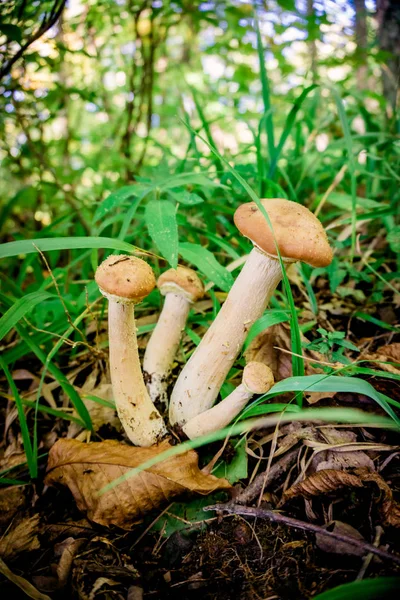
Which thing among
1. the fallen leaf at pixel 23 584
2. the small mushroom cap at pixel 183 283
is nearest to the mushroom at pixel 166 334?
the small mushroom cap at pixel 183 283

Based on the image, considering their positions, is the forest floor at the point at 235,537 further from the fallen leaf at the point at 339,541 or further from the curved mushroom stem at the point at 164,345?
the curved mushroom stem at the point at 164,345

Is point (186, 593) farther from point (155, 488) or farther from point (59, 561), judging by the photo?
point (59, 561)

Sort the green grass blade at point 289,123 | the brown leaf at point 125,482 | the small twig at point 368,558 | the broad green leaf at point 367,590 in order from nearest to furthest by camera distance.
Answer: the broad green leaf at point 367,590, the small twig at point 368,558, the brown leaf at point 125,482, the green grass blade at point 289,123

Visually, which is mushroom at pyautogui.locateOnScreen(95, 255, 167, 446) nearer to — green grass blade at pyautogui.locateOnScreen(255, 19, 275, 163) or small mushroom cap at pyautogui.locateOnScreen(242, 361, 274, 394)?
small mushroom cap at pyautogui.locateOnScreen(242, 361, 274, 394)

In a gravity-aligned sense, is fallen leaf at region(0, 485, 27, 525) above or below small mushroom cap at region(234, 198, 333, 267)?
below

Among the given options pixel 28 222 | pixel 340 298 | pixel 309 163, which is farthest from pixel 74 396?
pixel 28 222

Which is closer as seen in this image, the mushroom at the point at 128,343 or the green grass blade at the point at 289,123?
the mushroom at the point at 128,343

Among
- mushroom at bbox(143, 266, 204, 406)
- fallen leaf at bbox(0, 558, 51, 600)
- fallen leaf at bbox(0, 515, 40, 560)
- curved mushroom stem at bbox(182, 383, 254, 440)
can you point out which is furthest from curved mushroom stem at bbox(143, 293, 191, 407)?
fallen leaf at bbox(0, 558, 51, 600)
